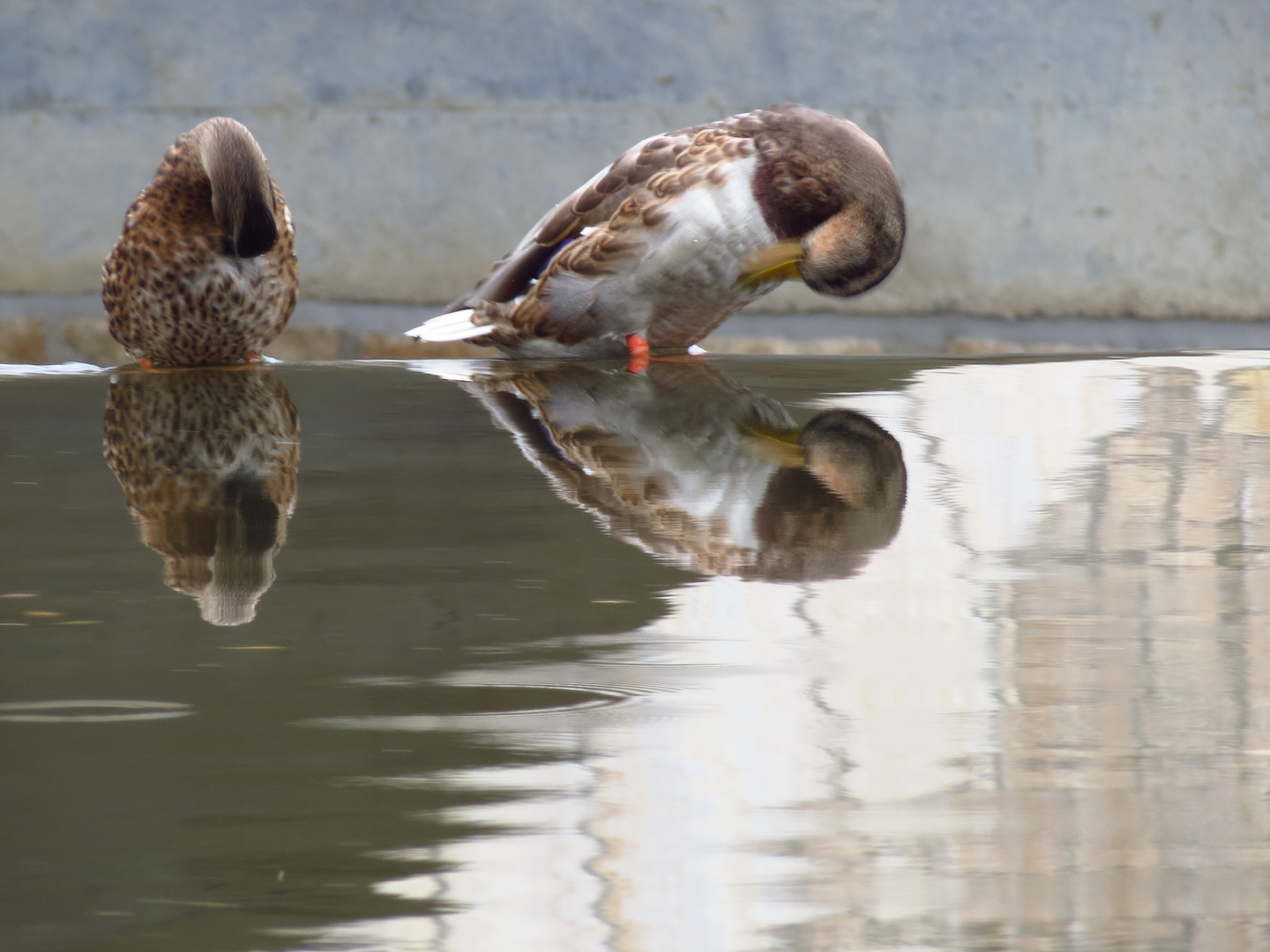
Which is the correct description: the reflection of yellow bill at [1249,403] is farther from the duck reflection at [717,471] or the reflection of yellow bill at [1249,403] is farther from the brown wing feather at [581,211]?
the brown wing feather at [581,211]

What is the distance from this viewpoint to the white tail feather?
226 centimetres

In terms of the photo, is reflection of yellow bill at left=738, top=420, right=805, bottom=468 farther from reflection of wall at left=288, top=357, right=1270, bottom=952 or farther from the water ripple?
the water ripple

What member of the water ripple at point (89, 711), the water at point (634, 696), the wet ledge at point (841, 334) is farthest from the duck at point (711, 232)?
the water ripple at point (89, 711)

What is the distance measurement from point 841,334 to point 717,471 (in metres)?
2.27

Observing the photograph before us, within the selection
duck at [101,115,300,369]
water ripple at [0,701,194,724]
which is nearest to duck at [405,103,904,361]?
duck at [101,115,300,369]

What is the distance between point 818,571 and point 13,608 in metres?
0.38

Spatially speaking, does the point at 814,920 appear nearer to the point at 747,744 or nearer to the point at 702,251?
the point at 747,744

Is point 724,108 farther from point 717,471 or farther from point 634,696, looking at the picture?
point 634,696

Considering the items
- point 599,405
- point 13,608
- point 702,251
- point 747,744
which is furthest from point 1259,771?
point 702,251

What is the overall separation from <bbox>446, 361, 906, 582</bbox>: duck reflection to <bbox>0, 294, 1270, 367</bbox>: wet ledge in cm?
179

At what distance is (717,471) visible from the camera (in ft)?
3.02

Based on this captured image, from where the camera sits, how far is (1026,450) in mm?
1032

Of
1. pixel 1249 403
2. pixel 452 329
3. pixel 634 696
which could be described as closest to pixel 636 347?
pixel 452 329

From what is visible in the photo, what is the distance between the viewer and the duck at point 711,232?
1827 mm
